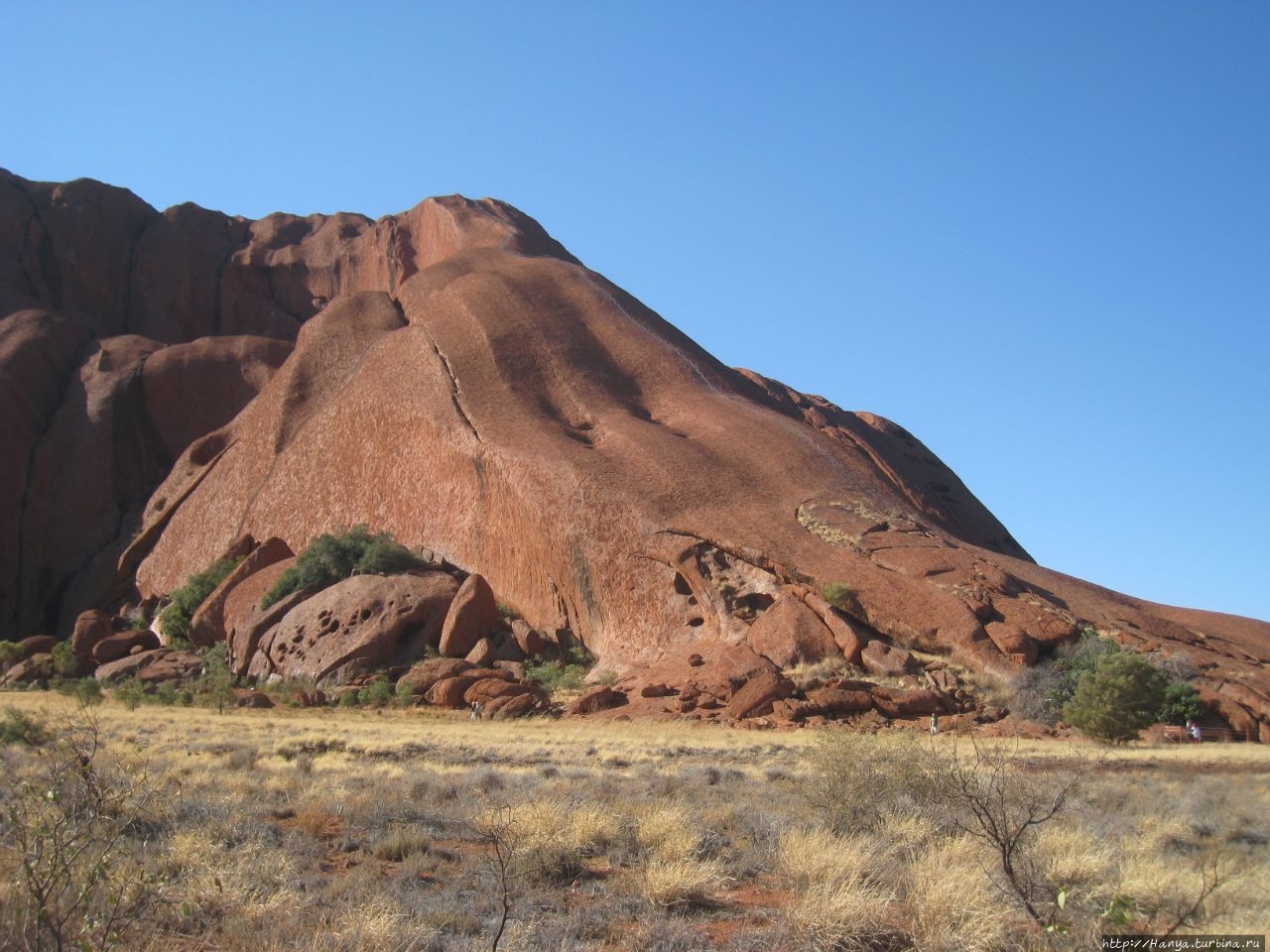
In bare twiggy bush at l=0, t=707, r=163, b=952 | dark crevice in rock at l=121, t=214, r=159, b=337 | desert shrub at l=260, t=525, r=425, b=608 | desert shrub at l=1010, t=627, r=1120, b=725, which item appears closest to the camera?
bare twiggy bush at l=0, t=707, r=163, b=952

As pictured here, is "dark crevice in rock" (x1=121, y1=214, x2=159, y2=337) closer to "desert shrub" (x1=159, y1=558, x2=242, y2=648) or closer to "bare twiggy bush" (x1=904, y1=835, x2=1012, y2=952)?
"desert shrub" (x1=159, y1=558, x2=242, y2=648)

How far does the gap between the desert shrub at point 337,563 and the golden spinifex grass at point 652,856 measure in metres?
20.0

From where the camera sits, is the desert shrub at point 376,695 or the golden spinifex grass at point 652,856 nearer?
the golden spinifex grass at point 652,856

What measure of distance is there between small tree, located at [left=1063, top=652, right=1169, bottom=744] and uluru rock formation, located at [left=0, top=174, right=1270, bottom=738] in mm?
3124

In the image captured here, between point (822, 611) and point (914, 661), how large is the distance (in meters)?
2.74

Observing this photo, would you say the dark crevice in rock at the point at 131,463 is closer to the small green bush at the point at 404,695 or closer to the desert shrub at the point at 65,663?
the desert shrub at the point at 65,663

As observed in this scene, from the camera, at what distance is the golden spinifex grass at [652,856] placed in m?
6.00

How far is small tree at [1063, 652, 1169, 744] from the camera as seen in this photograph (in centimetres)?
2138

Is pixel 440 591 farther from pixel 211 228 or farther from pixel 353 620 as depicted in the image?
pixel 211 228

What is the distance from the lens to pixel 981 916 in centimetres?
615

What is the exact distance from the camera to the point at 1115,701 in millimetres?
21359

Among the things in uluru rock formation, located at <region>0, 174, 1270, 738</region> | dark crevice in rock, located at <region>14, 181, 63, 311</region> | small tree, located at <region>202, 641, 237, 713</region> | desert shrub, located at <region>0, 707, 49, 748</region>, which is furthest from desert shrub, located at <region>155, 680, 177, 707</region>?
dark crevice in rock, located at <region>14, 181, 63, 311</region>

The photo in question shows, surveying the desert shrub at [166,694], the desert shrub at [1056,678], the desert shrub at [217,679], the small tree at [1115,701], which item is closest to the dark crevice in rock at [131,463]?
the desert shrub at [217,679]

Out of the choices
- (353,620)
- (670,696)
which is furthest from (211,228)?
(670,696)
